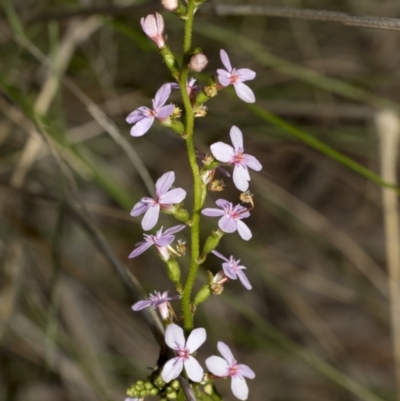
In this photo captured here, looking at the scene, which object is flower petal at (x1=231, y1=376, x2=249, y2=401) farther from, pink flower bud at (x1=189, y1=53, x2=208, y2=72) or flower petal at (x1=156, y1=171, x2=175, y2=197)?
pink flower bud at (x1=189, y1=53, x2=208, y2=72)

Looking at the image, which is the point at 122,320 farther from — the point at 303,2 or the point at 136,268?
the point at 303,2

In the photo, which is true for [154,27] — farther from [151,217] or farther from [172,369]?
[172,369]

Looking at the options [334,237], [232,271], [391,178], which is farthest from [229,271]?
[334,237]

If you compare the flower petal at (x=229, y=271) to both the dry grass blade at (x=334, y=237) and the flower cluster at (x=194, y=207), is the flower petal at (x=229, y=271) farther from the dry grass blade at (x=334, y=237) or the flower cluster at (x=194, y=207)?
the dry grass blade at (x=334, y=237)

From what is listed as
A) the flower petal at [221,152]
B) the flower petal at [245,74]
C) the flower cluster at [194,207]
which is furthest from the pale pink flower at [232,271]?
the flower petal at [245,74]

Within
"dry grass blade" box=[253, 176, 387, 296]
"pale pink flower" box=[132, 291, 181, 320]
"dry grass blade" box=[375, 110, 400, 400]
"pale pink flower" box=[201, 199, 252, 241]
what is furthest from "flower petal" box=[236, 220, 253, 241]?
"dry grass blade" box=[253, 176, 387, 296]

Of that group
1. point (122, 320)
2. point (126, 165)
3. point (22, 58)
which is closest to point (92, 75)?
point (22, 58)
